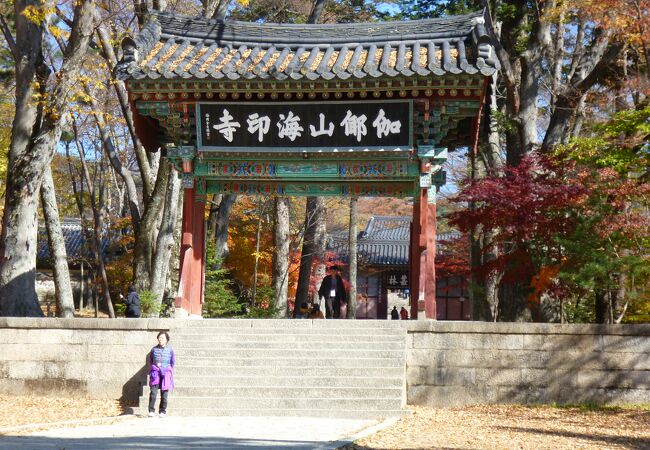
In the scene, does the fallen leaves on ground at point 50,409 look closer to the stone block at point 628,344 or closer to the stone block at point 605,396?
the stone block at point 605,396

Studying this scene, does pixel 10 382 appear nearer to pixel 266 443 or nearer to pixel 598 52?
pixel 266 443

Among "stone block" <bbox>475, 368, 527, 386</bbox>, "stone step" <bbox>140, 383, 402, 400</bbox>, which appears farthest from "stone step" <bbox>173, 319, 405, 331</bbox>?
"stone step" <bbox>140, 383, 402, 400</bbox>

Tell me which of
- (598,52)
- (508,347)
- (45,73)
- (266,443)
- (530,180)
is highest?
(598,52)

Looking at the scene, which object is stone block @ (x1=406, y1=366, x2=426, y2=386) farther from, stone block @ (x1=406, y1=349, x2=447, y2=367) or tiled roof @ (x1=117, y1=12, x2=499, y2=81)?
tiled roof @ (x1=117, y1=12, x2=499, y2=81)

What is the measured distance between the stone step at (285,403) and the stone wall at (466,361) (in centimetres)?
134

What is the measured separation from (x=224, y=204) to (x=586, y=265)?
13483 mm

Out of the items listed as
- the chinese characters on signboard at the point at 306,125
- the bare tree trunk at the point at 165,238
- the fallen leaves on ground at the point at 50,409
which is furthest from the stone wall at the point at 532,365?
the bare tree trunk at the point at 165,238

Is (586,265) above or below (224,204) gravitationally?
below

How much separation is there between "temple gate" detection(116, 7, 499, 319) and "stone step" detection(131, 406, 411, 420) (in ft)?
9.64

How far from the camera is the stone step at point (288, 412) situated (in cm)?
1144

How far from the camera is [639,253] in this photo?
14.1 meters

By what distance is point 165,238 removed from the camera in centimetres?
1792

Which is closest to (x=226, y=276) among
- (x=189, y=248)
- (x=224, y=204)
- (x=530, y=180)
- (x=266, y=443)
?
(x=224, y=204)

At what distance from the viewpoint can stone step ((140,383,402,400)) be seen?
11.9m
